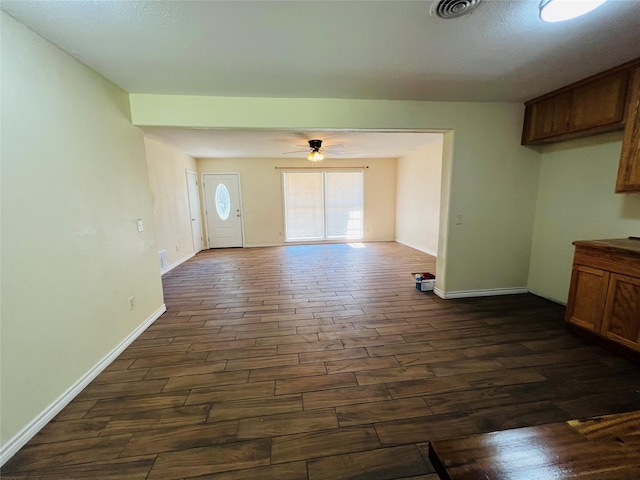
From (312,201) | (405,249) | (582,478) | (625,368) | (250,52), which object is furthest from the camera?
(312,201)

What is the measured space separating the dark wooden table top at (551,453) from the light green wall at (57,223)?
2223 millimetres

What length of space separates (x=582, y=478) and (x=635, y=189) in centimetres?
266

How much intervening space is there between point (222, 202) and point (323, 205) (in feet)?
8.93

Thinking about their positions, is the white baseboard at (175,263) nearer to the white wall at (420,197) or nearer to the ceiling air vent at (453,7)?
the ceiling air vent at (453,7)

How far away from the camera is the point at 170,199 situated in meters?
5.21

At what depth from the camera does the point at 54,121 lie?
1771 millimetres

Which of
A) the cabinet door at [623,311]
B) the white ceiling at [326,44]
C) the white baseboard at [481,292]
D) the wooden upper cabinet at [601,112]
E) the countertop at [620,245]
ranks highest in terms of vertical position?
the white ceiling at [326,44]

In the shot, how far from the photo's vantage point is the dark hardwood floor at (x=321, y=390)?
1.40m

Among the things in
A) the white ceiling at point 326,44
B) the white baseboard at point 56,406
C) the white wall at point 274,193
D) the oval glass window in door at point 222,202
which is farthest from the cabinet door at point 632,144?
the oval glass window in door at point 222,202

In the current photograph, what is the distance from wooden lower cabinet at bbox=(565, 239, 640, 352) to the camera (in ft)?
6.78

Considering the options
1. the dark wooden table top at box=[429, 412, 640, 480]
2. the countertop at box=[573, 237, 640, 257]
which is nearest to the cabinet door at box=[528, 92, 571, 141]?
the countertop at box=[573, 237, 640, 257]

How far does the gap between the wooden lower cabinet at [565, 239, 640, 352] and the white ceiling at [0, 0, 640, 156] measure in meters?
1.56

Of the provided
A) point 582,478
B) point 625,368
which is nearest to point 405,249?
point 625,368

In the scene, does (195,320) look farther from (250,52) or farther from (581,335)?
(581,335)
